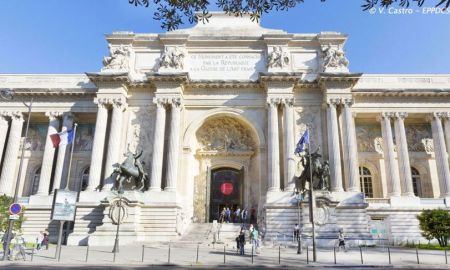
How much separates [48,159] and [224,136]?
1591 centimetres

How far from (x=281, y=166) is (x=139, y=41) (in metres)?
17.1

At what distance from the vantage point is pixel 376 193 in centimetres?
3294

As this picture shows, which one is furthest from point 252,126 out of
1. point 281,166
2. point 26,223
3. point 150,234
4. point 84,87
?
point 26,223

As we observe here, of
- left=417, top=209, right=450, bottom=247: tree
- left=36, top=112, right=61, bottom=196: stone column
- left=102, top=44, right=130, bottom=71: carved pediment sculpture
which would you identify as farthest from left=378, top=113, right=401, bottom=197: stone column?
left=36, top=112, right=61, bottom=196: stone column

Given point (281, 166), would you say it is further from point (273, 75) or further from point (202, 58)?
point (202, 58)

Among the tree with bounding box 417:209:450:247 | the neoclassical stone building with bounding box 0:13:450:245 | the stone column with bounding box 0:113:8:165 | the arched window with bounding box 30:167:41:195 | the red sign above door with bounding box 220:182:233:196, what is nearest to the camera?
the tree with bounding box 417:209:450:247

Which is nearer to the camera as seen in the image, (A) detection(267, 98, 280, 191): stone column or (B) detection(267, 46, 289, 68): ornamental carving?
(A) detection(267, 98, 280, 191): stone column

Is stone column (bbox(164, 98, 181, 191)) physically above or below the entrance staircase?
above

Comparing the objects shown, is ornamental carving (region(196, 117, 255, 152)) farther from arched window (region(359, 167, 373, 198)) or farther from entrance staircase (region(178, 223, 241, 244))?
arched window (region(359, 167, 373, 198))

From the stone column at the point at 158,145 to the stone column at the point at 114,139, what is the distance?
122 inches

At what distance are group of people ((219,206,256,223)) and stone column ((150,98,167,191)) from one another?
589cm

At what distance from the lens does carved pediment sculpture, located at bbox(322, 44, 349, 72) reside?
29753 mm

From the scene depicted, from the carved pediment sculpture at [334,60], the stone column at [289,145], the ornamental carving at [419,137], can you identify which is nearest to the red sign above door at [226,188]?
the stone column at [289,145]

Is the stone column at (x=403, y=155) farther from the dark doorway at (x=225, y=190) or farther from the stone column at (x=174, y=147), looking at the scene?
the stone column at (x=174, y=147)
